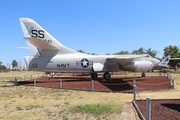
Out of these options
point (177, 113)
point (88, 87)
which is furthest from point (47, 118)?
point (88, 87)

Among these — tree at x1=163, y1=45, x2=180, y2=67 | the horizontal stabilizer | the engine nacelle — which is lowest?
the engine nacelle

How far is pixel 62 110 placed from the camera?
29.6 feet

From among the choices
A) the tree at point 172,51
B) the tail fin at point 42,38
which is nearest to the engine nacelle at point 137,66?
the tail fin at point 42,38

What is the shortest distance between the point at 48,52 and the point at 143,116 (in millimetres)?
15047

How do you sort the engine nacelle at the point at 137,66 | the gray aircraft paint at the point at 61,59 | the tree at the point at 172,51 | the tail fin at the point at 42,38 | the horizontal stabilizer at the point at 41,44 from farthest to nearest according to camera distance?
the tree at the point at 172,51 → the engine nacelle at the point at 137,66 → the gray aircraft paint at the point at 61,59 → the tail fin at the point at 42,38 → the horizontal stabilizer at the point at 41,44

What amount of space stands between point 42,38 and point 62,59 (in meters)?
2.96

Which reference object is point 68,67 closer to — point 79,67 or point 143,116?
point 79,67

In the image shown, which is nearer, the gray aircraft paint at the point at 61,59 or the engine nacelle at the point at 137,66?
the gray aircraft paint at the point at 61,59

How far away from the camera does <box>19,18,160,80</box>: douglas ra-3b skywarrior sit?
66.3ft

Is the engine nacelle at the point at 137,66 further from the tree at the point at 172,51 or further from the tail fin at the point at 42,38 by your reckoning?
the tree at the point at 172,51

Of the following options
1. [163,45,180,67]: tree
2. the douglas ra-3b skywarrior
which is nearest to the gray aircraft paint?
the douglas ra-3b skywarrior

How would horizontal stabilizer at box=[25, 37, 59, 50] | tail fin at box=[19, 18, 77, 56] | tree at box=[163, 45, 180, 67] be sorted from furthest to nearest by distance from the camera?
tree at box=[163, 45, 180, 67], tail fin at box=[19, 18, 77, 56], horizontal stabilizer at box=[25, 37, 59, 50]

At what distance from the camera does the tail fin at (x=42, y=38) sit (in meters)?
19.8

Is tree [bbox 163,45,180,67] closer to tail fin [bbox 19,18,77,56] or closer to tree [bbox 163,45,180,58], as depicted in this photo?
tree [bbox 163,45,180,58]
